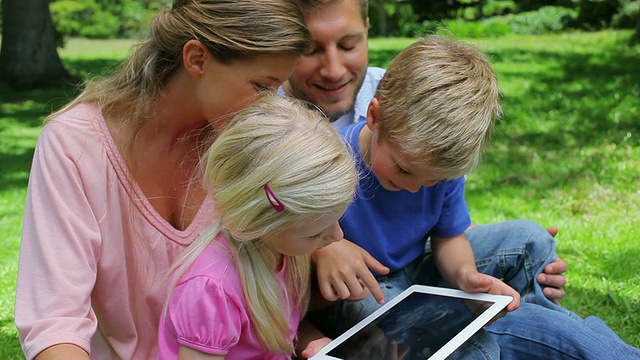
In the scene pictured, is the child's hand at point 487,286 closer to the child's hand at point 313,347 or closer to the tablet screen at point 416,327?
the tablet screen at point 416,327

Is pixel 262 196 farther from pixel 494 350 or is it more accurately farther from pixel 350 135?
pixel 494 350

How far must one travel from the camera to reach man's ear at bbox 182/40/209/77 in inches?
85.7

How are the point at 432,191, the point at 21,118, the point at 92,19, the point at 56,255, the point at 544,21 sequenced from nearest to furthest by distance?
the point at 56,255 → the point at 432,191 → the point at 21,118 → the point at 544,21 → the point at 92,19

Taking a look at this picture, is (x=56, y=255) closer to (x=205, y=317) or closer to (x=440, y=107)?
(x=205, y=317)

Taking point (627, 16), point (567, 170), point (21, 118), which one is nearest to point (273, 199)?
point (567, 170)

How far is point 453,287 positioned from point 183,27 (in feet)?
4.10

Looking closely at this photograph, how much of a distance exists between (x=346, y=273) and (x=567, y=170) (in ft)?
12.4

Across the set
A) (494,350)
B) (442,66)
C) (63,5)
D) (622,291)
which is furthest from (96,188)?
(63,5)

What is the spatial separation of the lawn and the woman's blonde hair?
617 millimetres

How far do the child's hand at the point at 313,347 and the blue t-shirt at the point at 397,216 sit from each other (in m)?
0.42

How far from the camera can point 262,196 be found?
2.01 metres

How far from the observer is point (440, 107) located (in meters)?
2.28

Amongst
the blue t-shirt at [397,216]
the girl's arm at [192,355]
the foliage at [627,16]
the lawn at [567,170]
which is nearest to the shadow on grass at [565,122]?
the lawn at [567,170]

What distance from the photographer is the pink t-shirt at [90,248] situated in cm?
204
